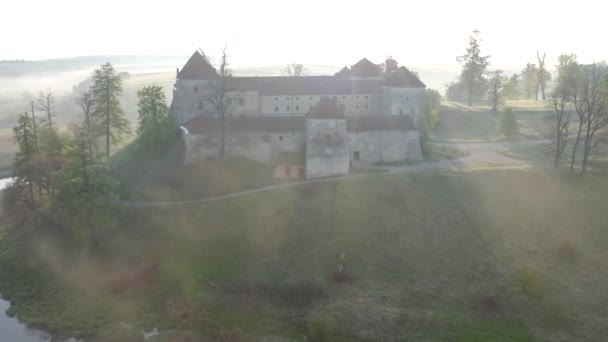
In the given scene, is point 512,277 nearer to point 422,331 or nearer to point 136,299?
point 422,331

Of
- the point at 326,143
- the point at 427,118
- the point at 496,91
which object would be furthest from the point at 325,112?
the point at 496,91

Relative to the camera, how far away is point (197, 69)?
169 ft

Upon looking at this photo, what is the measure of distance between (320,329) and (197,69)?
34.0 meters

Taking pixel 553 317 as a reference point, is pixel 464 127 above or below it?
above

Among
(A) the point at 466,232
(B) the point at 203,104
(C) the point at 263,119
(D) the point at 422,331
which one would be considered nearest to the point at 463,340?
(D) the point at 422,331

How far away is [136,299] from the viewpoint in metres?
31.0

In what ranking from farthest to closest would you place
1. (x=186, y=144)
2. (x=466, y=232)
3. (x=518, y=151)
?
(x=518, y=151) < (x=186, y=144) < (x=466, y=232)

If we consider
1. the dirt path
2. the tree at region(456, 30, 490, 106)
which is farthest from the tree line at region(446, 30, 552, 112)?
the dirt path

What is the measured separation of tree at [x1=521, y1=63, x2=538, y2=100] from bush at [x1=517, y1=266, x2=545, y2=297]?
71171 millimetres

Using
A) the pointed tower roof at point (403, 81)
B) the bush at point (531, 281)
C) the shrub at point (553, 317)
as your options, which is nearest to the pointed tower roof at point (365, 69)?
the pointed tower roof at point (403, 81)

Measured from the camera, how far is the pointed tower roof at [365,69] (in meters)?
56.8

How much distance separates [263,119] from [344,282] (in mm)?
23890

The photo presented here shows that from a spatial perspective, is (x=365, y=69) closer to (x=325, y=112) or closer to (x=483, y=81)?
(x=325, y=112)

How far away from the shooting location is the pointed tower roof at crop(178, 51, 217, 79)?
5091 cm
